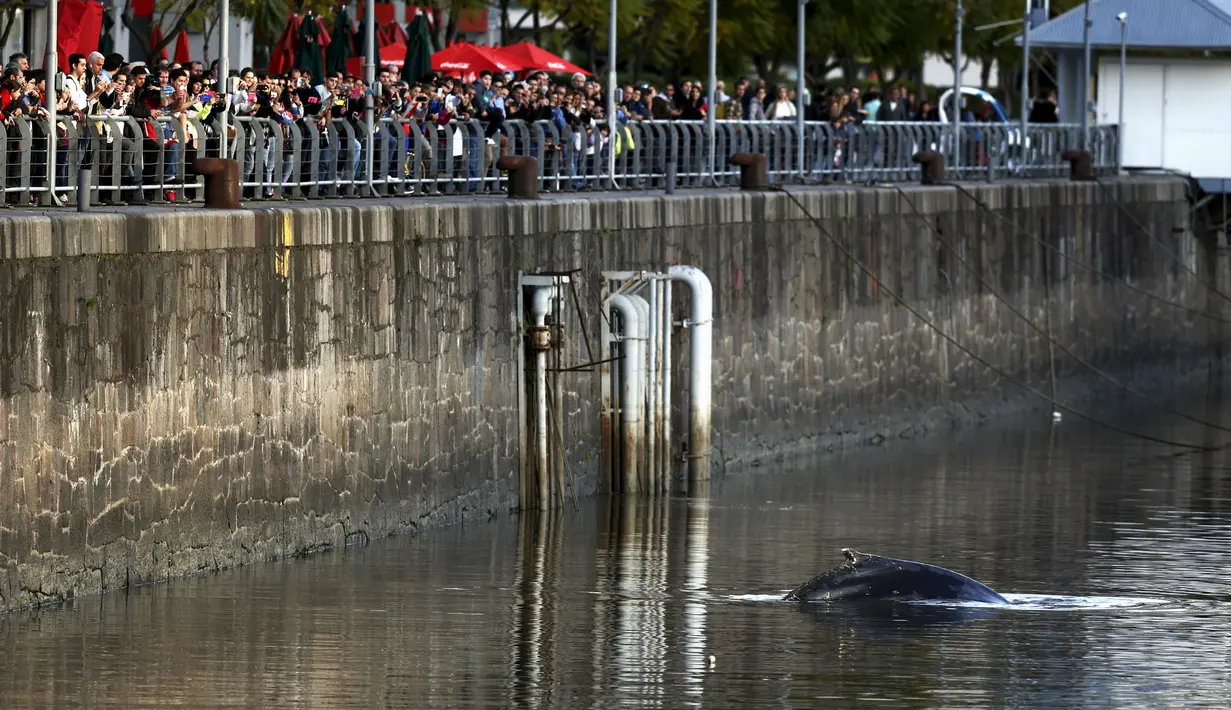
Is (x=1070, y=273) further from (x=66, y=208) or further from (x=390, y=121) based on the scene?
(x=66, y=208)

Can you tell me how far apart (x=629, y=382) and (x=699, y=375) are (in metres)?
1.75

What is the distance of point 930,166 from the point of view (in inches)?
1615

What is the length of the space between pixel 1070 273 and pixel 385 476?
23.2 meters

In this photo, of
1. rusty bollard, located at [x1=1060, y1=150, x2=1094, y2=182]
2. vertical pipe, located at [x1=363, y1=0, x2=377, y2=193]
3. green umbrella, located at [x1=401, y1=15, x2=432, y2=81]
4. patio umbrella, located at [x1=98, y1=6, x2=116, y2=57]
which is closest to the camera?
vertical pipe, located at [x1=363, y1=0, x2=377, y2=193]

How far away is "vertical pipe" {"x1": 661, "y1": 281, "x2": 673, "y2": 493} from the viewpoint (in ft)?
98.8

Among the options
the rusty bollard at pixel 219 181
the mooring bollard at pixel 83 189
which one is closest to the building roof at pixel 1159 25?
the rusty bollard at pixel 219 181

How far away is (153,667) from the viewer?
737 inches

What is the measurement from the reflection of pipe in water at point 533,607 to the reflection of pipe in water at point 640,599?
0.44 m

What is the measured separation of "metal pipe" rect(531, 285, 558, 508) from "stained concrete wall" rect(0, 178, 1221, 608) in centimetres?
26

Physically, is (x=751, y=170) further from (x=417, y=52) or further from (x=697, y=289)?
(x=417, y=52)

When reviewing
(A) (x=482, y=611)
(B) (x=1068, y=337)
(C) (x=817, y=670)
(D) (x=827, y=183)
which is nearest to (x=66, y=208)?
(A) (x=482, y=611)

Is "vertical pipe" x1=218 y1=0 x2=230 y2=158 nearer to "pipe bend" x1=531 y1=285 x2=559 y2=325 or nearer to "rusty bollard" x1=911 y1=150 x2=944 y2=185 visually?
"pipe bend" x1=531 y1=285 x2=559 y2=325

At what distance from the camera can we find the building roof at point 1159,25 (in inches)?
1964

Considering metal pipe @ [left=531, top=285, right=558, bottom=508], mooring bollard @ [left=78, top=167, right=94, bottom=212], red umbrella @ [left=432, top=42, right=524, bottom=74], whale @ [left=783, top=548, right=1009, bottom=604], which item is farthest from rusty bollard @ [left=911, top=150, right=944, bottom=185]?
mooring bollard @ [left=78, top=167, right=94, bottom=212]
